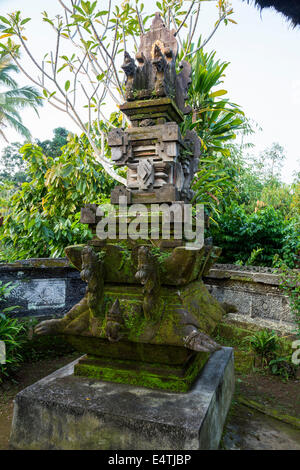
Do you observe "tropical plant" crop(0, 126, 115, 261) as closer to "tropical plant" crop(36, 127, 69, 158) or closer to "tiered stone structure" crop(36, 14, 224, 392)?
"tiered stone structure" crop(36, 14, 224, 392)

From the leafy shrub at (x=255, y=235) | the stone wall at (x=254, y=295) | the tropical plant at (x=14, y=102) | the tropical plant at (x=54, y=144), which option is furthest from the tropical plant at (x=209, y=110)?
the tropical plant at (x=54, y=144)

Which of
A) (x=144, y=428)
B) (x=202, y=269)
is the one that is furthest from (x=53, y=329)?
(x=202, y=269)

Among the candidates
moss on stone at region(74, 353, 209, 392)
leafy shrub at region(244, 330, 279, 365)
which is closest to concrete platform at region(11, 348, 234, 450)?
moss on stone at region(74, 353, 209, 392)

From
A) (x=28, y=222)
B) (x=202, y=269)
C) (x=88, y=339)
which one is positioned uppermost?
(x=28, y=222)

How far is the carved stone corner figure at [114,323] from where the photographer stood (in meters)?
2.35

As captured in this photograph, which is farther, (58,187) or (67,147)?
(67,147)

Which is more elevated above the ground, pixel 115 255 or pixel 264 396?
pixel 115 255

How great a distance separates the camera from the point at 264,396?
3420 millimetres

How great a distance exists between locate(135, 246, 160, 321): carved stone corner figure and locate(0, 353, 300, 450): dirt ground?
1.09 meters

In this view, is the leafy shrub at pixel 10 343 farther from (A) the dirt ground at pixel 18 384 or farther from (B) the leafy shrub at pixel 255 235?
(B) the leafy shrub at pixel 255 235

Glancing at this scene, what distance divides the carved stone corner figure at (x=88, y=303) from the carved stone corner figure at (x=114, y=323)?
204 millimetres

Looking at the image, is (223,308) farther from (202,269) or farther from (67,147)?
(67,147)

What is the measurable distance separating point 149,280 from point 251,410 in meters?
1.70

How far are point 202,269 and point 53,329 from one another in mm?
1473
